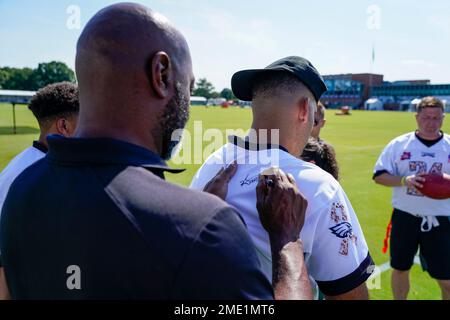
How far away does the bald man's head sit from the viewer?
4.42 feet

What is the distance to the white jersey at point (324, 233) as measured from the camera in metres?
1.75

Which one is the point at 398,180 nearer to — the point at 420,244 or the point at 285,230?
the point at 420,244

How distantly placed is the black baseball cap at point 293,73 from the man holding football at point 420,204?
2997 mm

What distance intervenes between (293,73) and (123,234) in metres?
1.40

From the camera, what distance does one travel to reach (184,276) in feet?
3.50

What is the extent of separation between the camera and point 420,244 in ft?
16.1

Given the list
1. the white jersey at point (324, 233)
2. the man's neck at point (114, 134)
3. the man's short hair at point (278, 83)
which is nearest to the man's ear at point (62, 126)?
the man's short hair at point (278, 83)

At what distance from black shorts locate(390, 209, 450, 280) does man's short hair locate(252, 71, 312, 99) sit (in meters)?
3.63

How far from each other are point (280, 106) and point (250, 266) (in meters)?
1.23

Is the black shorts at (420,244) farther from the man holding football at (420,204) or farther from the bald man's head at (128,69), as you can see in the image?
the bald man's head at (128,69)

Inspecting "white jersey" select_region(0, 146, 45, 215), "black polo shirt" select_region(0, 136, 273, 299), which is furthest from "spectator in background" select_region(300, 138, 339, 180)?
"black polo shirt" select_region(0, 136, 273, 299)

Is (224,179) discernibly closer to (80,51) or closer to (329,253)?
(329,253)

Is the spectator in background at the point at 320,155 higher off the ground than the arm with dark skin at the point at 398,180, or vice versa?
the spectator in background at the point at 320,155
